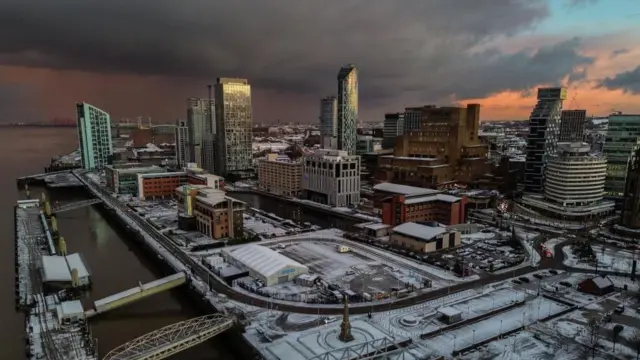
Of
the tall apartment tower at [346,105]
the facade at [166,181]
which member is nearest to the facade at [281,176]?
the facade at [166,181]

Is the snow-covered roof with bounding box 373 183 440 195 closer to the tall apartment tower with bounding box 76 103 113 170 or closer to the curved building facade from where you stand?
the curved building facade

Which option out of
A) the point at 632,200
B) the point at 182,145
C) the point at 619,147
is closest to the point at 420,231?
the point at 632,200

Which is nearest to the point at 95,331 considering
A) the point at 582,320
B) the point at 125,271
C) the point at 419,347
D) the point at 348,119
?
the point at 125,271

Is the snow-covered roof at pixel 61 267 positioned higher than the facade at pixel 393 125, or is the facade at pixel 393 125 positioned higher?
the facade at pixel 393 125

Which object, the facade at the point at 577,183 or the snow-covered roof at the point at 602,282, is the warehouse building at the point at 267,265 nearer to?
the snow-covered roof at the point at 602,282

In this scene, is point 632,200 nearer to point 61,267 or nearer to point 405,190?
point 405,190

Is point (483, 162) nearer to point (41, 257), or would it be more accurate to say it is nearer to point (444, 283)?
point (444, 283)
